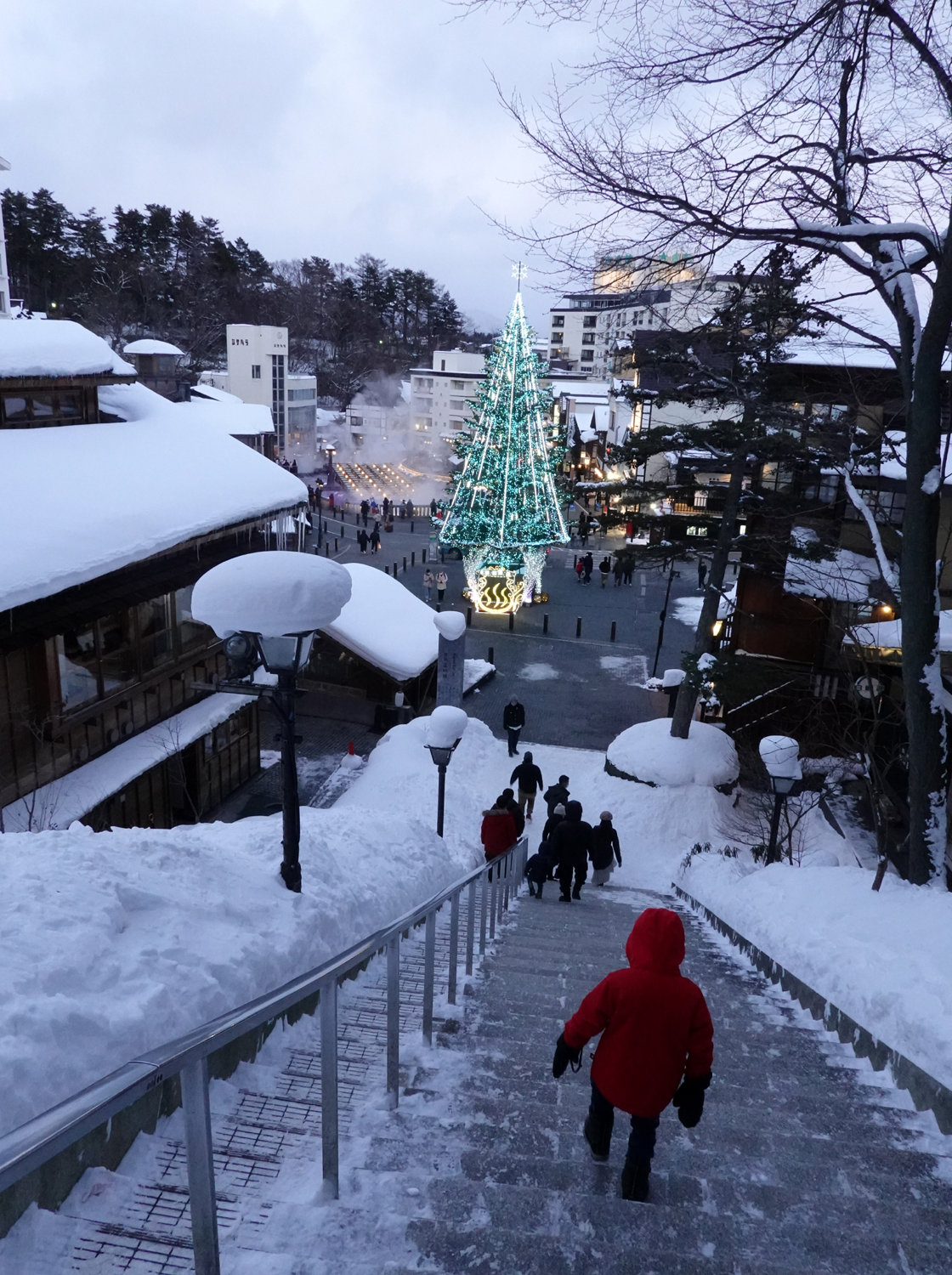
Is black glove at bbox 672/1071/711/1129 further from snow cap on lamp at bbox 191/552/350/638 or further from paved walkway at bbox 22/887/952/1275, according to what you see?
snow cap on lamp at bbox 191/552/350/638

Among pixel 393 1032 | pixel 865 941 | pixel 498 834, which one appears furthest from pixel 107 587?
pixel 865 941

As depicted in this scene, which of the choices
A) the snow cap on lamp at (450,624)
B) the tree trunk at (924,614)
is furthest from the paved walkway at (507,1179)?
the snow cap on lamp at (450,624)

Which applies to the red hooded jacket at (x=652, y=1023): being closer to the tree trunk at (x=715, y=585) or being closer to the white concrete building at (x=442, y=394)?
the tree trunk at (x=715, y=585)

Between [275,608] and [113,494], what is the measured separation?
8.15 m

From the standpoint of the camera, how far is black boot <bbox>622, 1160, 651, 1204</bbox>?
327 cm

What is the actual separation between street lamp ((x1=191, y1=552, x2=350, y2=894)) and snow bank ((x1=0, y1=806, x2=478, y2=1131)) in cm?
107

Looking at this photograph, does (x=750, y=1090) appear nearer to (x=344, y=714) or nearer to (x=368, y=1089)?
(x=368, y=1089)

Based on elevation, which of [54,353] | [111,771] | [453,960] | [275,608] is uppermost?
[54,353]

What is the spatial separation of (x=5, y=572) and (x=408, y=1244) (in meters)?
8.76

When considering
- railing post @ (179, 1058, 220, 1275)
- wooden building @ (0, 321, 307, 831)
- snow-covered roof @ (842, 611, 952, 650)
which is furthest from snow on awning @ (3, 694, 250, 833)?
snow-covered roof @ (842, 611, 952, 650)

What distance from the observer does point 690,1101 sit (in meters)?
3.40

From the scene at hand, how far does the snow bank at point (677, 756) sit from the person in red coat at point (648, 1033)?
1262cm

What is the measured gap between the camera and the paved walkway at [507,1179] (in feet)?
9.02

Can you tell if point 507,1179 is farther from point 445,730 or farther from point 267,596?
point 445,730
